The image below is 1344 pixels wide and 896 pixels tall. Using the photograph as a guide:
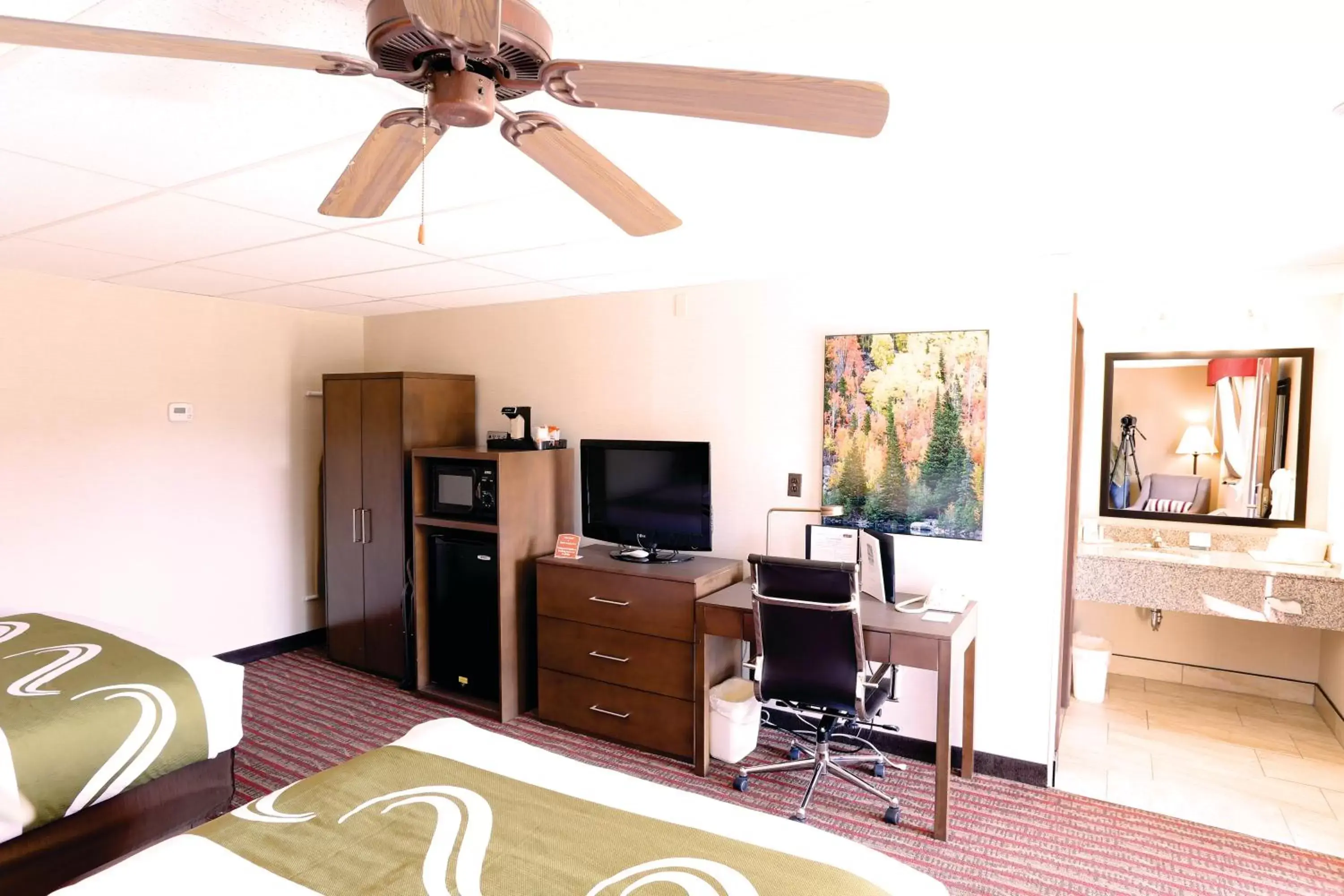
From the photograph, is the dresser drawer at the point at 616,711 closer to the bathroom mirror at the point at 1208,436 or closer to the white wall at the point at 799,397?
the white wall at the point at 799,397

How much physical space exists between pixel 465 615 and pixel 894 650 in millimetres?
2395

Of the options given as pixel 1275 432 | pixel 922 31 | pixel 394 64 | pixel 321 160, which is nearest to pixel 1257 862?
pixel 1275 432

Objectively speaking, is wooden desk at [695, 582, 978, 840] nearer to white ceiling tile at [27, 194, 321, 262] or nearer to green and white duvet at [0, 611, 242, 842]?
green and white duvet at [0, 611, 242, 842]

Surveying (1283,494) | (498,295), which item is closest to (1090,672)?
(1283,494)

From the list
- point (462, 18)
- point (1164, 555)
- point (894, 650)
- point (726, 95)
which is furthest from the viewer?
point (1164, 555)

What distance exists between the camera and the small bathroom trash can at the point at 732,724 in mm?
3422

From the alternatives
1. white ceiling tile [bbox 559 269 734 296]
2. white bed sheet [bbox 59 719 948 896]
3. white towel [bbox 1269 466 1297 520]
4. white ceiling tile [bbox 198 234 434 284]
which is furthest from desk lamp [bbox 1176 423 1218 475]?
white ceiling tile [bbox 198 234 434 284]

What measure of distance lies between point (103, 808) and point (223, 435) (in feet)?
8.93

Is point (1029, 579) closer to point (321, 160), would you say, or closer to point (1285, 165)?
point (1285, 165)

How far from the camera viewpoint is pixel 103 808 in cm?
244

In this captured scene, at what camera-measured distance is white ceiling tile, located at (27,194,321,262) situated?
258 centimetres

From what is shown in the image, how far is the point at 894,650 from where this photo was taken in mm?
2975

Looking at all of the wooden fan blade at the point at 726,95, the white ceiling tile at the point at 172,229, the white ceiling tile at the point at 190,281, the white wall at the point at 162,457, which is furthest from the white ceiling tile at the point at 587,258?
the white wall at the point at 162,457

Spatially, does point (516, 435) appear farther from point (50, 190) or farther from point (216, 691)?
point (50, 190)
